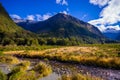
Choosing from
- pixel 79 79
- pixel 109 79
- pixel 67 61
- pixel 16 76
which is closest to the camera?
pixel 16 76

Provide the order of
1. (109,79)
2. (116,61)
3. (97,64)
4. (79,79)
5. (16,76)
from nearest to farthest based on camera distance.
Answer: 1. (16,76)
2. (79,79)
3. (109,79)
4. (116,61)
5. (97,64)

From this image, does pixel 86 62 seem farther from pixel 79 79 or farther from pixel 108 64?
pixel 79 79

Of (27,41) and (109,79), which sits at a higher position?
(27,41)

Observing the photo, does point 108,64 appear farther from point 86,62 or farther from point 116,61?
point 86,62

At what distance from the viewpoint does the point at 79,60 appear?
1757 inches

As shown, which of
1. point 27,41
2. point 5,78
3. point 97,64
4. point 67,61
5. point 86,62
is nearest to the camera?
point 5,78

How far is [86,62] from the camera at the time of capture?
4203cm

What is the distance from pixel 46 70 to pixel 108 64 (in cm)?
1132

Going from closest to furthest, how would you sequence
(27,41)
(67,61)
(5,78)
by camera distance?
(5,78) < (67,61) < (27,41)

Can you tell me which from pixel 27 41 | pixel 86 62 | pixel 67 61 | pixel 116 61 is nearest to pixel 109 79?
pixel 116 61

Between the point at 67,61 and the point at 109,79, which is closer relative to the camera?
the point at 109,79

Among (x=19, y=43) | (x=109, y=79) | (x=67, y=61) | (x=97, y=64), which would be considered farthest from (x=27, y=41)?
(x=109, y=79)

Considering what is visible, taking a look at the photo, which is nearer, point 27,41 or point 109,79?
point 109,79

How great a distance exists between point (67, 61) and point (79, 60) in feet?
11.5
